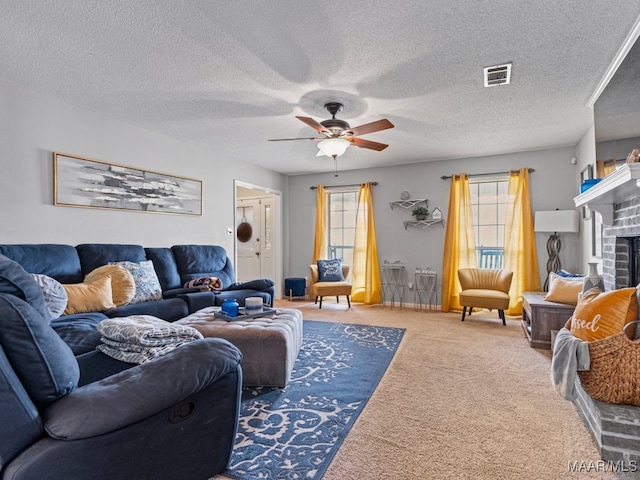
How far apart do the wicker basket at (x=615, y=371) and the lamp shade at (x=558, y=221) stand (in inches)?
121

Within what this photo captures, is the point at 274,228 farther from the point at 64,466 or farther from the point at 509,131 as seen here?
the point at 64,466

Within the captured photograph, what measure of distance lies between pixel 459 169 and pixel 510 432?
14.3 feet

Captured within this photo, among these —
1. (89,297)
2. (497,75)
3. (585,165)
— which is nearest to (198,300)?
(89,297)

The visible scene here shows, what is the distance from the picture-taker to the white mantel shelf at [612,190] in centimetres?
200

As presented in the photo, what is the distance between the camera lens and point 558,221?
456 centimetres

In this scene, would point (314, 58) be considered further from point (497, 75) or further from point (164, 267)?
point (164, 267)

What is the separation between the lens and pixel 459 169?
5.57 meters

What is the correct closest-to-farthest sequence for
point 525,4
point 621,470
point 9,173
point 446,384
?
1. point 621,470
2. point 525,4
3. point 446,384
4. point 9,173

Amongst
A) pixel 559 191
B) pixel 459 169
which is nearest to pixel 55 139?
pixel 459 169

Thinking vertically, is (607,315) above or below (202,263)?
below

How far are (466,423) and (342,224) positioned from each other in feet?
16.0

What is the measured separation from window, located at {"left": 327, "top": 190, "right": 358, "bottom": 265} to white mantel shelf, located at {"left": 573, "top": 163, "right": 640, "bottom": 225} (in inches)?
155

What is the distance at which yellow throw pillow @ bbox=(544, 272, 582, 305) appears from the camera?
11.6 feet

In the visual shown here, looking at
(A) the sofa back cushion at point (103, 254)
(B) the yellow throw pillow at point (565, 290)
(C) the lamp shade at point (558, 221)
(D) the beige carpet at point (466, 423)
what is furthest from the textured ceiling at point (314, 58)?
(D) the beige carpet at point (466, 423)
